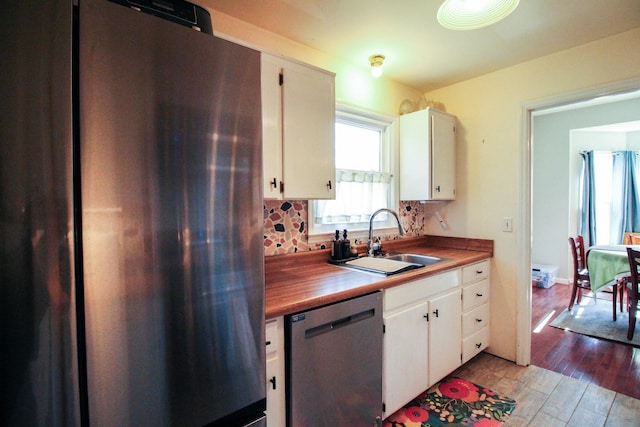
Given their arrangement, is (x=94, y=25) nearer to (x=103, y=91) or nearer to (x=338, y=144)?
(x=103, y=91)

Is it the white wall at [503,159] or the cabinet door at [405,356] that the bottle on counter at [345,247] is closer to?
the cabinet door at [405,356]

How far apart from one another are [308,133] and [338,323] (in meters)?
1.03

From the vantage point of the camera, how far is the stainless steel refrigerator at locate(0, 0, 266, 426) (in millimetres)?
644

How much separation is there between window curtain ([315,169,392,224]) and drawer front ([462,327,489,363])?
1124 mm

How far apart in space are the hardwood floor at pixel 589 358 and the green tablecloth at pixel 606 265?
64 cm

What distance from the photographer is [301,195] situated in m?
1.71

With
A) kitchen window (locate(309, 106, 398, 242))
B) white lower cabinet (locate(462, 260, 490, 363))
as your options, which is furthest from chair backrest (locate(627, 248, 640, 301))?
kitchen window (locate(309, 106, 398, 242))

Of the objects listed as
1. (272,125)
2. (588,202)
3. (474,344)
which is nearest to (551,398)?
(474,344)

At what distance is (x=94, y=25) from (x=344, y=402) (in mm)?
1634

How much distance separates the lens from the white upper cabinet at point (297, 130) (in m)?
1.59

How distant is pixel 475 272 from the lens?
2.31m

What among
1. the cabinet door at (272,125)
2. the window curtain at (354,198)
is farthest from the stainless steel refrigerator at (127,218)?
the window curtain at (354,198)

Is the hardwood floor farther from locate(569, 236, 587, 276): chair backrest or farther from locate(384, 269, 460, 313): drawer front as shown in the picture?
locate(384, 269, 460, 313): drawer front

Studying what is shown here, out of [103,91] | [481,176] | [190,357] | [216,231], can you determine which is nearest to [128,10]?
[103,91]
